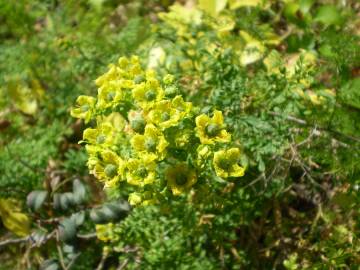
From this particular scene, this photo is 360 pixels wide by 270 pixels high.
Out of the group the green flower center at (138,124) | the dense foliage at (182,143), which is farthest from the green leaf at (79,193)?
the green flower center at (138,124)

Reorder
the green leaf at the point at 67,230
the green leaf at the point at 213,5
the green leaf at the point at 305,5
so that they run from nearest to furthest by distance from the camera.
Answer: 1. the green leaf at the point at 67,230
2. the green leaf at the point at 305,5
3. the green leaf at the point at 213,5

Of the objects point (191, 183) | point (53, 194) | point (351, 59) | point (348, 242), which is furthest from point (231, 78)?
point (53, 194)

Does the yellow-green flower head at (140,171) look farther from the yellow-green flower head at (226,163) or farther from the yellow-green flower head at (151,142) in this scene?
the yellow-green flower head at (226,163)

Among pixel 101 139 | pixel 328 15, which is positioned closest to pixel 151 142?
pixel 101 139

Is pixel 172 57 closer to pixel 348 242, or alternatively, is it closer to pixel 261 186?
pixel 261 186

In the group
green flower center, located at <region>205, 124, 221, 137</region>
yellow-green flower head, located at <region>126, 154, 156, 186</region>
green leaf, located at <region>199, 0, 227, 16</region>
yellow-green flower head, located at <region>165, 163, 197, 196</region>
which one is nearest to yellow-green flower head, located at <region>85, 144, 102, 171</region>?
yellow-green flower head, located at <region>126, 154, 156, 186</region>

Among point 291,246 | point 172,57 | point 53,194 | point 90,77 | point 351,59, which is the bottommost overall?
point 291,246
